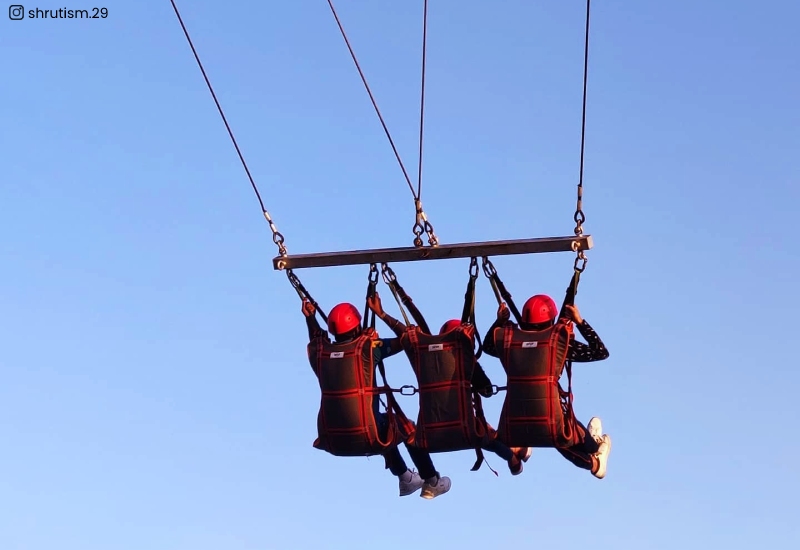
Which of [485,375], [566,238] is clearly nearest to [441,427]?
[485,375]

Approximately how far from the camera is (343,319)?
69.1 ft

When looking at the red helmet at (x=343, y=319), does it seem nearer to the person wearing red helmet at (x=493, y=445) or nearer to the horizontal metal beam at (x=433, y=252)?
the horizontal metal beam at (x=433, y=252)

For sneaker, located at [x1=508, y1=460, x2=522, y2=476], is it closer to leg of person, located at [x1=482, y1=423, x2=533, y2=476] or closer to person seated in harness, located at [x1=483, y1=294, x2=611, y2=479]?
leg of person, located at [x1=482, y1=423, x2=533, y2=476]

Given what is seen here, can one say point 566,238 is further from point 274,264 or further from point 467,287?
point 274,264

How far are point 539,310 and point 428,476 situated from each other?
2.75m

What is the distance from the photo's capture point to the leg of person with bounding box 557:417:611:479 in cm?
2183

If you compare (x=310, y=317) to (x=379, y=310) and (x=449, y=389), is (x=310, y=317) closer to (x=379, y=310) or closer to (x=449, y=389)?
(x=379, y=310)

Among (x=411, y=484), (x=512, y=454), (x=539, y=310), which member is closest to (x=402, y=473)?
(x=411, y=484)

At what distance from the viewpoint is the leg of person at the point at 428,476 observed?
72.6 ft

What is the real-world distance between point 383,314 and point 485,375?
48.0 inches

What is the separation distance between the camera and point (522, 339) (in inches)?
799

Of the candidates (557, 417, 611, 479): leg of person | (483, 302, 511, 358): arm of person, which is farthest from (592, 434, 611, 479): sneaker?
(483, 302, 511, 358): arm of person

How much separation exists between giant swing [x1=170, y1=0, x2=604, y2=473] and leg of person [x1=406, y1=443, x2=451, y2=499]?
98 cm

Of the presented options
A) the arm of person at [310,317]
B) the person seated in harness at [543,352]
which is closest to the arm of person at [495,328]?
the person seated in harness at [543,352]
